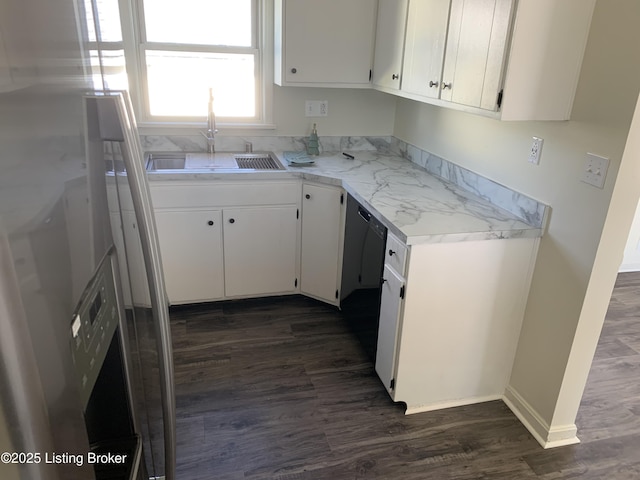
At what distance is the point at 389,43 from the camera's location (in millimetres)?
2857

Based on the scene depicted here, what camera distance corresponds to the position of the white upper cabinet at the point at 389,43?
2.72 m

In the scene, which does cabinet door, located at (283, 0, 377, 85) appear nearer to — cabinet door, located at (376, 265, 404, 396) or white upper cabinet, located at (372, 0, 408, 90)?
white upper cabinet, located at (372, 0, 408, 90)

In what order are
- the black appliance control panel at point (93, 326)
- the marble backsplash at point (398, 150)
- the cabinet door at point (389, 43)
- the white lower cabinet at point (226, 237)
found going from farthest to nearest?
the white lower cabinet at point (226, 237) < the cabinet door at point (389, 43) < the marble backsplash at point (398, 150) < the black appliance control panel at point (93, 326)

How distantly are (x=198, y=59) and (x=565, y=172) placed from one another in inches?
93.2

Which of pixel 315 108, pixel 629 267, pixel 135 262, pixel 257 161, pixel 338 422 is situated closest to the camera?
pixel 135 262

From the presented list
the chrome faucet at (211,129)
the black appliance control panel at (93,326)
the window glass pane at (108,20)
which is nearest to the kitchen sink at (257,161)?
the chrome faucet at (211,129)

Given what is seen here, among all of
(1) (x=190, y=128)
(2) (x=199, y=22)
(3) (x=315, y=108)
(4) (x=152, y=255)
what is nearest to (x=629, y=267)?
(3) (x=315, y=108)

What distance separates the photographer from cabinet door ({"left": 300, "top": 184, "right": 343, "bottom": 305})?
9.59 feet

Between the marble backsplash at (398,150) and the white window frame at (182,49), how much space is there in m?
0.08

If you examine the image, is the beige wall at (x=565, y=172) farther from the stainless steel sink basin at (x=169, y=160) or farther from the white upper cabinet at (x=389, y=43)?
the stainless steel sink basin at (x=169, y=160)

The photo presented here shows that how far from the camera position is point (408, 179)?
2.86m

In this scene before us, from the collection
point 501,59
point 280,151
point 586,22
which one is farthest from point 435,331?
point 280,151

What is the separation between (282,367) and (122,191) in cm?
190

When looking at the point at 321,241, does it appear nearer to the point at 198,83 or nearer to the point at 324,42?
the point at 324,42
